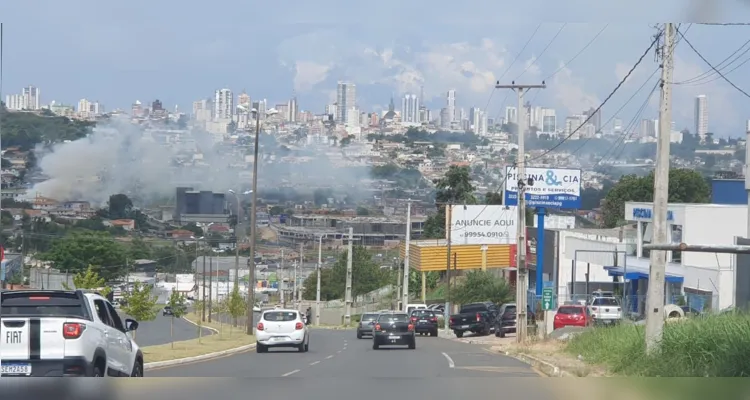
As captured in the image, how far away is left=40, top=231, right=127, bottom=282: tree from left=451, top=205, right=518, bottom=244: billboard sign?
18469 millimetres

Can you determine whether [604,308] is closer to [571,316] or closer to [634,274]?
[571,316]

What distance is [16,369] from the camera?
11.9m

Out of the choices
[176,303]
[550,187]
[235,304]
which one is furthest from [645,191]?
[235,304]

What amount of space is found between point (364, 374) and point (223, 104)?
592 cm

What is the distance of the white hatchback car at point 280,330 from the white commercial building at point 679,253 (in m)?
8.88

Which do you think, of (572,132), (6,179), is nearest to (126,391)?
(6,179)

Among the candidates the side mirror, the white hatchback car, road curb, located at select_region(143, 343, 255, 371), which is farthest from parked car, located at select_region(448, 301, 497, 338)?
the side mirror

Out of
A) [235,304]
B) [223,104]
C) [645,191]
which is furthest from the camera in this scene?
[235,304]

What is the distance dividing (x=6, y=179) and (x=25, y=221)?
170 cm

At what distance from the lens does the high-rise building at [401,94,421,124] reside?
16344mm

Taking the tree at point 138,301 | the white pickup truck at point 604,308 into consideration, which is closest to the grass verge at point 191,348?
the tree at point 138,301

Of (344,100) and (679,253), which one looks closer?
(344,100)

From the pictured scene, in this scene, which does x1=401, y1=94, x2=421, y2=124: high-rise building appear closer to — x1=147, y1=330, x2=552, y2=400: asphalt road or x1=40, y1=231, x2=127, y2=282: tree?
x1=147, y1=330, x2=552, y2=400: asphalt road

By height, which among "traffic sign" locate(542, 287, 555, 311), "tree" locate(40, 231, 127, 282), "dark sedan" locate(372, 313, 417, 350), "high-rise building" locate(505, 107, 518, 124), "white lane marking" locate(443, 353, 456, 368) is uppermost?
"high-rise building" locate(505, 107, 518, 124)
